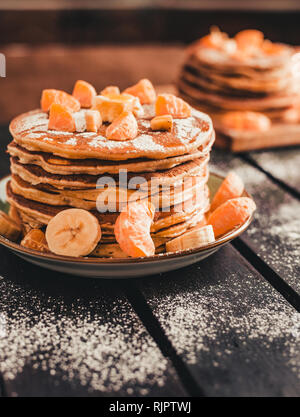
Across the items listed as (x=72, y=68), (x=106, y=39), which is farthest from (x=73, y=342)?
(x=106, y=39)

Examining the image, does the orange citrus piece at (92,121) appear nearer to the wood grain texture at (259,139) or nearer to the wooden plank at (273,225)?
the wooden plank at (273,225)

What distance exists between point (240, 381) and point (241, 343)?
0.30ft

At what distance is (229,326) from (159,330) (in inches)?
5.2

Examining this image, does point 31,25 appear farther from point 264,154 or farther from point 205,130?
point 205,130

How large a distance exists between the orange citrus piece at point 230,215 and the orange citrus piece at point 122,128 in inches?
10.6

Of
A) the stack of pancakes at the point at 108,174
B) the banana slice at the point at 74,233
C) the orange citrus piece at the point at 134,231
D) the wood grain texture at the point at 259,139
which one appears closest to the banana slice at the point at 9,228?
the stack of pancakes at the point at 108,174

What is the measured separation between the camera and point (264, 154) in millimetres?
1831

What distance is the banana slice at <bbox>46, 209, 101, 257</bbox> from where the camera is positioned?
37.2 inches

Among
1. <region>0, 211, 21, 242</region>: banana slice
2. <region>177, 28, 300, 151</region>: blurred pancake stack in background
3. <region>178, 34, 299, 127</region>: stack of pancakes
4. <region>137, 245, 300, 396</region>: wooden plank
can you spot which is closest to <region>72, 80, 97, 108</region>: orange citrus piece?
<region>0, 211, 21, 242</region>: banana slice

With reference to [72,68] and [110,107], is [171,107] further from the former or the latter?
[72,68]

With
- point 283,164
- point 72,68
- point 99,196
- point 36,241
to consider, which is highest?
point 99,196

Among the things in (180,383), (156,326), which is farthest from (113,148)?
(180,383)

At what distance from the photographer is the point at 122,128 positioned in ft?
3.21

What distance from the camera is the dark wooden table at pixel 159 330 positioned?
748 millimetres
